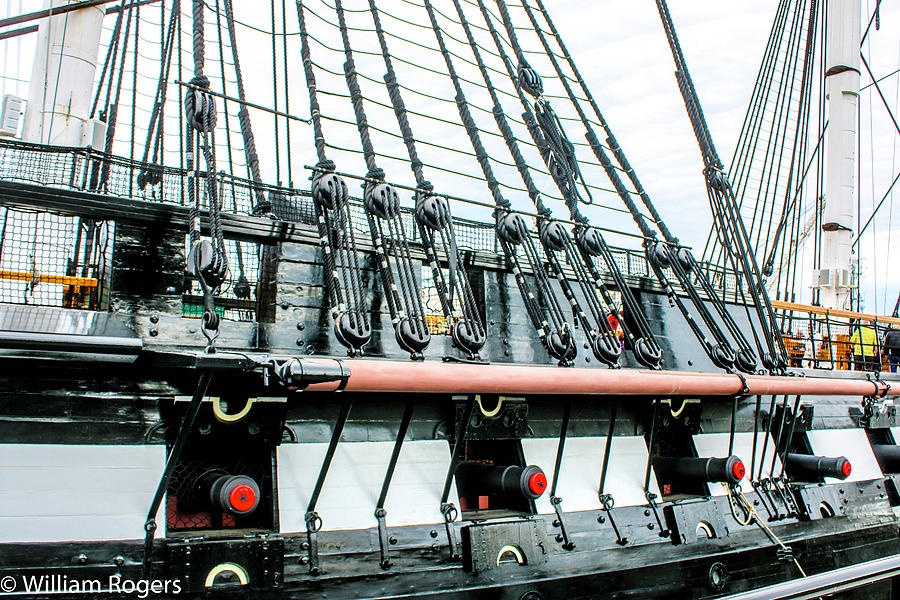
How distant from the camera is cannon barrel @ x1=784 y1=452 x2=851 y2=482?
7.79m

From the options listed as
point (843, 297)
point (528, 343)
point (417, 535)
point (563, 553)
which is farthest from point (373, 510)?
point (843, 297)

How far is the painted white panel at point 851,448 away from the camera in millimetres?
8523

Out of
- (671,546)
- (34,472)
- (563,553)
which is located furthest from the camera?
(671,546)

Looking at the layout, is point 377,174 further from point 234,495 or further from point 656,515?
point 656,515

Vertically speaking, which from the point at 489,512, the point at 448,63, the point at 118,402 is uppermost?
the point at 448,63

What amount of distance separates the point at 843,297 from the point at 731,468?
339 inches

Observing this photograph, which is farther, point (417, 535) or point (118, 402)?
point (417, 535)

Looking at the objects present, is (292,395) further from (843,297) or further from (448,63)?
(843,297)

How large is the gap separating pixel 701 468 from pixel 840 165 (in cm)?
927

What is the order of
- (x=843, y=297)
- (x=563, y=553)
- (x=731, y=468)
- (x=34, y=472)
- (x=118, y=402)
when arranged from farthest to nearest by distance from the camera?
(x=843, y=297) < (x=731, y=468) < (x=563, y=553) < (x=118, y=402) < (x=34, y=472)

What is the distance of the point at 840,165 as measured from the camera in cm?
1363

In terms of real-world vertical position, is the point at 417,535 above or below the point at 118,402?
below

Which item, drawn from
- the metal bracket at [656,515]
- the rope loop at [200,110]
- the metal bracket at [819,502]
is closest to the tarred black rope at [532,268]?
the metal bracket at [656,515]

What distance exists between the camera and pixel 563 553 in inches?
213
